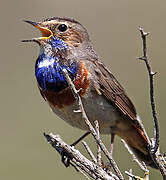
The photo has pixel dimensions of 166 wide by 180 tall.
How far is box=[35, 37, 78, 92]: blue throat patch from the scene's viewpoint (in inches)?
202

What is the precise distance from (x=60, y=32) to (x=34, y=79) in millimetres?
3670

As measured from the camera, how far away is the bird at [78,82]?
16.8ft

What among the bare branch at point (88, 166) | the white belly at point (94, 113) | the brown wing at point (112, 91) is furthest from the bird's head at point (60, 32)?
the bare branch at point (88, 166)

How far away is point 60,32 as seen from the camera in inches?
213

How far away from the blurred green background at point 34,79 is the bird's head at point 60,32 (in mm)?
1987

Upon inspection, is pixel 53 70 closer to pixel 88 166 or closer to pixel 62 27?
pixel 62 27

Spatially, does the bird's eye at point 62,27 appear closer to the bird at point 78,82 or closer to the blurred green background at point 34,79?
the bird at point 78,82

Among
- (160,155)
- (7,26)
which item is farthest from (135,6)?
(160,155)

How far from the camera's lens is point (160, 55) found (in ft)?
Result: 30.3

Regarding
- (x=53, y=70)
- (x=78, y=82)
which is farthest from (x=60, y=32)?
(x=78, y=82)

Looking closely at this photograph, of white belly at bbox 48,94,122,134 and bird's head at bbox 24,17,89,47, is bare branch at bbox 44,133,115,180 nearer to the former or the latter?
white belly at bbox 48,94,122,134

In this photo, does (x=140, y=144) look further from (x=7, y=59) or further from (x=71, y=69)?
(x=7, y=59)

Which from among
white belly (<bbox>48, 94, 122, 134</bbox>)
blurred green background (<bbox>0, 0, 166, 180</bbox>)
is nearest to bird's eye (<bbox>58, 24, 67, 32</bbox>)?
white belly (<bbox>48, 94, 122, 134</bbox>)

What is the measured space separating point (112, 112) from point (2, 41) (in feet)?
15.6
